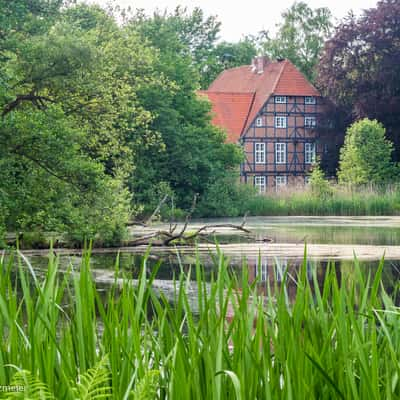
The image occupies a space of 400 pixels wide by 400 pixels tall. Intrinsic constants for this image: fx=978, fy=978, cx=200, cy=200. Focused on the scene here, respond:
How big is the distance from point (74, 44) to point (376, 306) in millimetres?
14888

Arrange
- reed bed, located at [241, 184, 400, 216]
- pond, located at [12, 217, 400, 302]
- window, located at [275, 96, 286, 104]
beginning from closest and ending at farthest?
pond, located at [12, 217, 400, 302] → reed bed, located at [241, 184, 400, 216] → window, located at [275, 96, 286, 104]

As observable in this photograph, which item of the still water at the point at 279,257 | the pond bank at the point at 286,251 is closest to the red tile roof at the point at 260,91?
the still water at the point at 279,257

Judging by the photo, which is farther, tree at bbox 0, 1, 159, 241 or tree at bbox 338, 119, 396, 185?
tree at bbox 338, 119, 396, 185

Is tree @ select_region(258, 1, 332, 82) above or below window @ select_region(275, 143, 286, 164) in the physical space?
above

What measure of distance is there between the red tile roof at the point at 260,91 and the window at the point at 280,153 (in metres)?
2.25

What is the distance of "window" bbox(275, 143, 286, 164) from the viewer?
55.3 metres

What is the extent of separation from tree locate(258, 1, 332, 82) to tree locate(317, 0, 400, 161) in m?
16.9

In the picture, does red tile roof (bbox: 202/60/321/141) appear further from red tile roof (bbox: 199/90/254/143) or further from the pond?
the pond

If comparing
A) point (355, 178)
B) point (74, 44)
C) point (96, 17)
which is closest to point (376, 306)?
point (74, 44)

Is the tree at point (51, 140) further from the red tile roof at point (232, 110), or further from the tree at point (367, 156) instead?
the red tile roof at point (232, 110)

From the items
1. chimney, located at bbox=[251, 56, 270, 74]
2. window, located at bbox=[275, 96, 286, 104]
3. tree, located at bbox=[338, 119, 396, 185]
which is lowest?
tree, located at bbox=[338, 119, 396, 185]

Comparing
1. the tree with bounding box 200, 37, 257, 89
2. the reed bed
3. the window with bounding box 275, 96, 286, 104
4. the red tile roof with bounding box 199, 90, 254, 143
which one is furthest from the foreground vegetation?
the tree with bounding box 200, 37, 257, 89

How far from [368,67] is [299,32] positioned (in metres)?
19.3

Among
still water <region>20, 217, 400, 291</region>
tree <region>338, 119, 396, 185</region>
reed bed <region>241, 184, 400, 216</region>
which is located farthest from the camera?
tree <region>338, 119, 396, 185</region>
